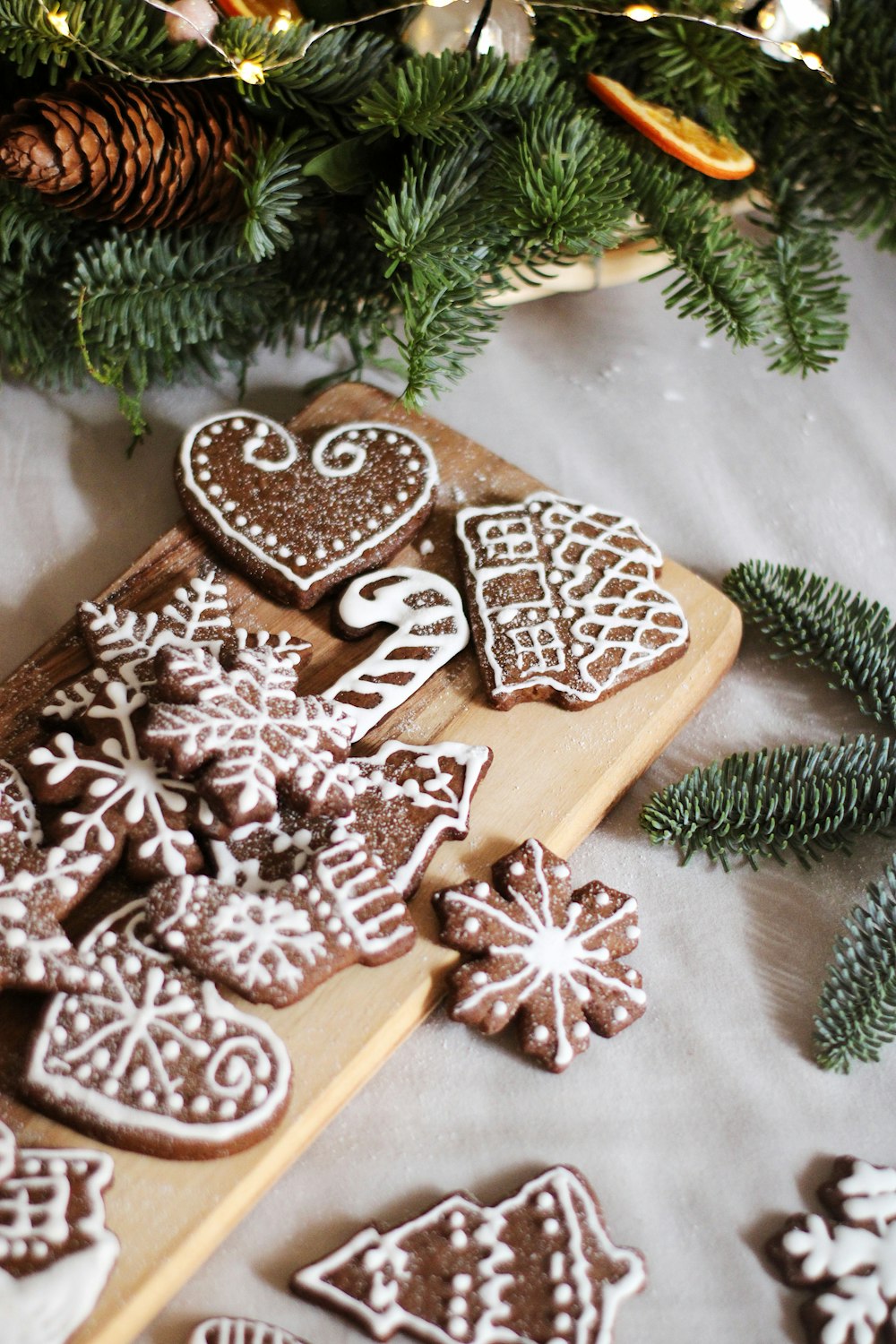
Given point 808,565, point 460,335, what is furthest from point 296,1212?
point 808,565

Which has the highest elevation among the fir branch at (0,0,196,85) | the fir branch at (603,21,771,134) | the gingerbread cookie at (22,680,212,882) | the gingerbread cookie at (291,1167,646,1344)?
the fir branch at (603,21,771,134)

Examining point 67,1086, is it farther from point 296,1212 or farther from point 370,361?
point 370,361

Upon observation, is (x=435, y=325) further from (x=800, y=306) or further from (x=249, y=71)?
(x=800, y=306)

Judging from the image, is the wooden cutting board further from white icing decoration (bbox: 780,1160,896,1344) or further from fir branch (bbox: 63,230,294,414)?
white icing decoration (bbox: 780,1160,896,1344)

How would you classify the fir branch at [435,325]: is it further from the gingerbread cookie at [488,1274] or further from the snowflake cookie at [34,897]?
the gingerbread cookie at [488,1274]

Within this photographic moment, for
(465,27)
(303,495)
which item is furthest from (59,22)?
(303,495)

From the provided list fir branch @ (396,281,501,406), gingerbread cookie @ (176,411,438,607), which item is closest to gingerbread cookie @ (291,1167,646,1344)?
gingerbread cookie @ (176,411,438,607)
